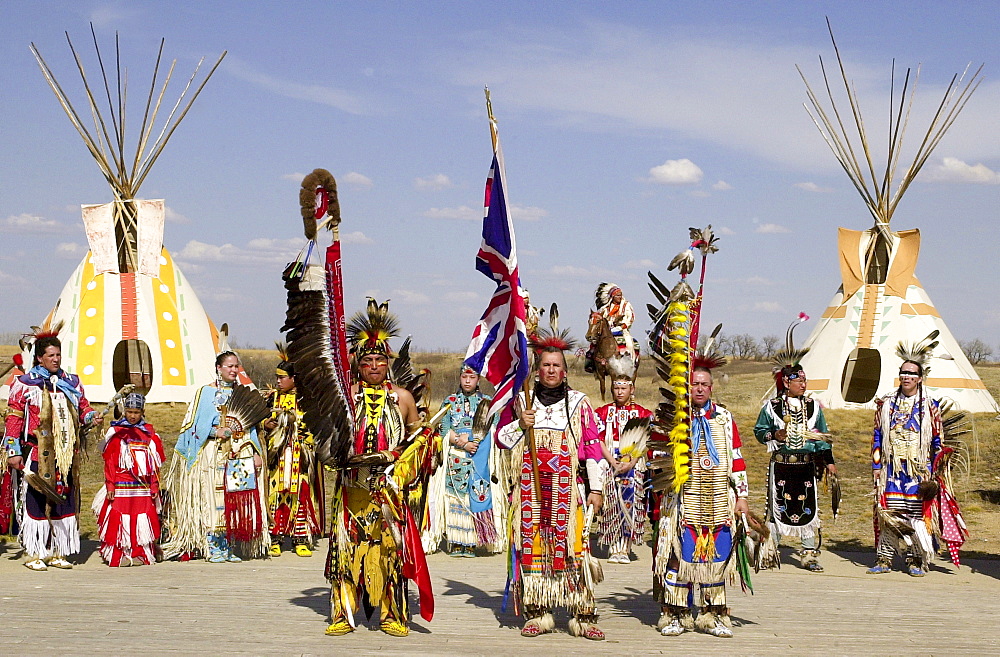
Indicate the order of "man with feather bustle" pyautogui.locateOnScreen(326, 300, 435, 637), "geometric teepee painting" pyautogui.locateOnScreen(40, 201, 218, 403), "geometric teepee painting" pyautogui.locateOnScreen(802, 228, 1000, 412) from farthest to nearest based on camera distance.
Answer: "geometric teepee painting" pyautogui.locateOnScreen(802, 228, 1000, 412) < "geometric teepee painting" pyautogui.locateOnScreen(40, 201, 218, 403) < "man with feather bustle" pyautogui.locateOnScreen(326, 300, 435, 637)

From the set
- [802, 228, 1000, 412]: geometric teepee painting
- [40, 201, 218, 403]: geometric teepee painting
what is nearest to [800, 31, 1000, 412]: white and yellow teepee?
[802, 228, 1000, 412]: geometric teepee painting

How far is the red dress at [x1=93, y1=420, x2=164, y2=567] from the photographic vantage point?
8727 mm

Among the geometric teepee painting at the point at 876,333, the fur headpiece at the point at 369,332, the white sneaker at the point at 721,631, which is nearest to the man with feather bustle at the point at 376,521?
the fur headpiece at the point at 369,332

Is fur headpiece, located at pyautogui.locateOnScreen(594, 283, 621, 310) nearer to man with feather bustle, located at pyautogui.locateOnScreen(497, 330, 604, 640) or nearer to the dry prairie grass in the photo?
the dry prairie grass

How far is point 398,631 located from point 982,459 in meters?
12.1

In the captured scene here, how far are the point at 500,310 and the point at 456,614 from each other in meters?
2.05

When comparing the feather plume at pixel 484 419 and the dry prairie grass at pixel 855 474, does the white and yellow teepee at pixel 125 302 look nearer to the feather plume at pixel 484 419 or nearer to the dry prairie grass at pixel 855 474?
the dry prairie grass at pixel 855 474

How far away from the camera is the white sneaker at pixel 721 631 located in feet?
21.1

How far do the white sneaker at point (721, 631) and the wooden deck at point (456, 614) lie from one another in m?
0.10

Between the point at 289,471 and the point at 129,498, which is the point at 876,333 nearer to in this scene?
the point at 289,471

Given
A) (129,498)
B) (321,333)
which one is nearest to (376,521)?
(321,333)

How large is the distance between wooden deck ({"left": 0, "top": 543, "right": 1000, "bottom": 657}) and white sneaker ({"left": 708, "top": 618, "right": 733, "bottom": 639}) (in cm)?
10

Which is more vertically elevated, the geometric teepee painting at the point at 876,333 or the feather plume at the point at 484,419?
the geometric teepee painting at the point at 876,333

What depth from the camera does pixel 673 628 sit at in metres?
6.47
